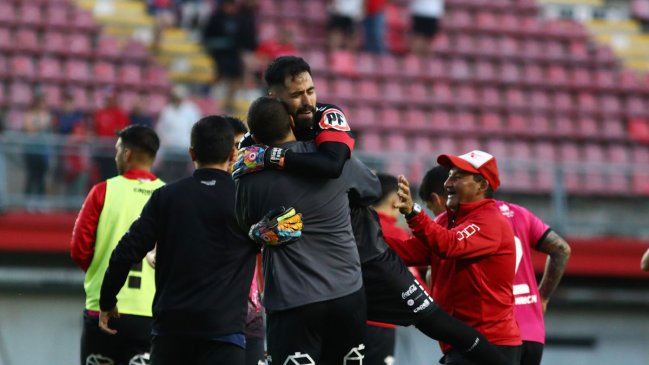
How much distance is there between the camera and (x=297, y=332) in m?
5.35

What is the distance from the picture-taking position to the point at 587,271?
A: 12.9 metres

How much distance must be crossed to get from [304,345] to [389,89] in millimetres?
11509

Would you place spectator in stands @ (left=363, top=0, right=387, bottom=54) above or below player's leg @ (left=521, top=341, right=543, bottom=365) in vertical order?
above

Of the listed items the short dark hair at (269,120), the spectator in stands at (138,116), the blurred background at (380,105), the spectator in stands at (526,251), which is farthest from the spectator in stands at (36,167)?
the short dark hair at (269,120)

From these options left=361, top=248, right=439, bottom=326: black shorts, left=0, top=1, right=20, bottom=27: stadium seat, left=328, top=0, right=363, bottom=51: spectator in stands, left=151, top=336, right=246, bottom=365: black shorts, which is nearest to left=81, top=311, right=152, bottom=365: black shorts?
left=151, top=336, right=246, bottom=365: black shorts

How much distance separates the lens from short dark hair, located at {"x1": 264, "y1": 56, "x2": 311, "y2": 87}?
5.70m

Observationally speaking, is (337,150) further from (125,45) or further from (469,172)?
(125,45)

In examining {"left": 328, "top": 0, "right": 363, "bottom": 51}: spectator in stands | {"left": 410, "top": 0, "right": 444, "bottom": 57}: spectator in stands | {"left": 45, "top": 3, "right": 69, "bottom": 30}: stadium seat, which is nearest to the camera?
{"left": 45, "top": 3, "right": 69, "bottom": 30}: stadium seat

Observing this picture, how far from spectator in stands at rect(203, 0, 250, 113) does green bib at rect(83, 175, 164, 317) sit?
328 inches

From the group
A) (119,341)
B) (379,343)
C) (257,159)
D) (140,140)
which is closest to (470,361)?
(257,159)

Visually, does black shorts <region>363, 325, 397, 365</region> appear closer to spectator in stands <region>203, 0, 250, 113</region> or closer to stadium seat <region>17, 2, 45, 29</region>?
spectator in stands <region>203, 0, 250, 113</region>

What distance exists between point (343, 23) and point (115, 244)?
10.5 meters

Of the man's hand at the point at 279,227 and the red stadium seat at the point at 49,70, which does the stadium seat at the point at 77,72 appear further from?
the man's hand at the point at 279,227

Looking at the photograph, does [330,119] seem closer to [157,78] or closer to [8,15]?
[157,78]
